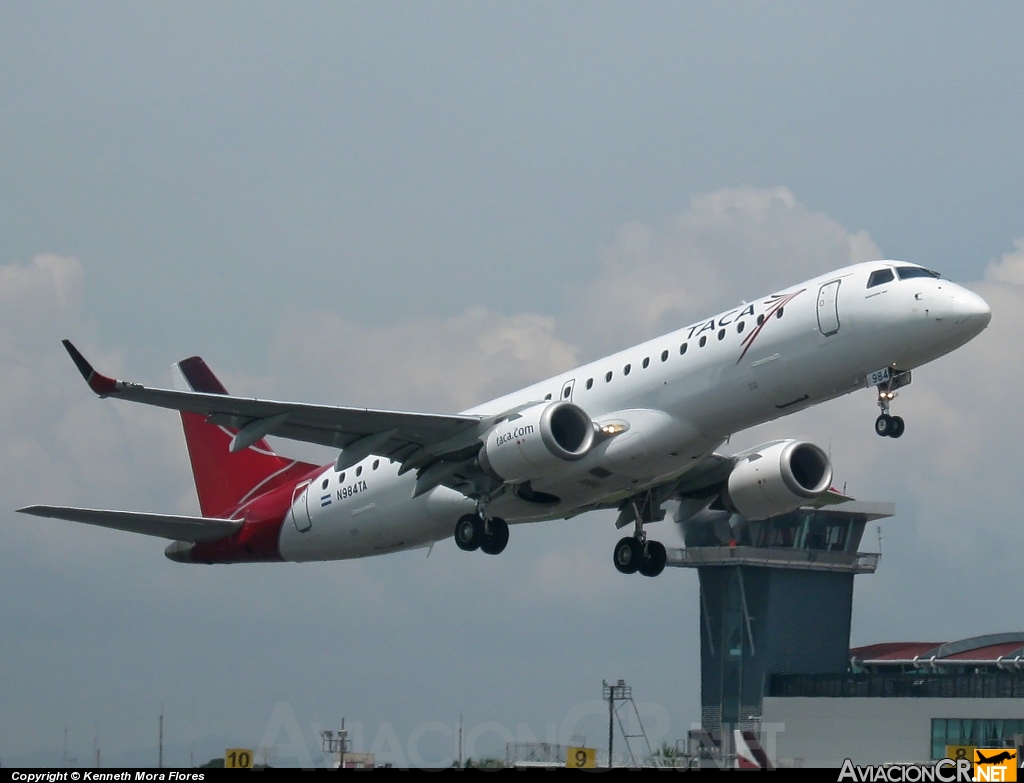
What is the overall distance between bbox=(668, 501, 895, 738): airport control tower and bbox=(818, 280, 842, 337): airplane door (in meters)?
77.5

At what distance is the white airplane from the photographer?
31812 mm

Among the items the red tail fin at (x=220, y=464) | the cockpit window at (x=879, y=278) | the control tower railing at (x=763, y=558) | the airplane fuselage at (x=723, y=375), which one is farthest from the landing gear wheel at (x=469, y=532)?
the control tower railing at (x=763, y=558)

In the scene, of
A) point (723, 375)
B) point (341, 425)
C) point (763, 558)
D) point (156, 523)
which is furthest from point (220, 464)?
point (763, 558)

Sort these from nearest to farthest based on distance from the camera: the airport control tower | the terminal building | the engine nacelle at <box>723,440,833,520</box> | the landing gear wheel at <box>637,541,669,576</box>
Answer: the engine nacelle at <box>723,440,833,520</box>
the landing gear wheel at <box>637,541,669,576</box>
the terminal building
the airport control tower

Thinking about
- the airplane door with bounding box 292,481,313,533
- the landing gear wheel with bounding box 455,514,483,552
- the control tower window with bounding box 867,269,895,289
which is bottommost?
the landing gear wheel with bounding box 455,514,483,552

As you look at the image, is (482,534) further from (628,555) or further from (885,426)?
(885,426)

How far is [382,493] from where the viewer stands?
128 feet

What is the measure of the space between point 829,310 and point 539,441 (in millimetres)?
7062

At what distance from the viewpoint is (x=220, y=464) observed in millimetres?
46031

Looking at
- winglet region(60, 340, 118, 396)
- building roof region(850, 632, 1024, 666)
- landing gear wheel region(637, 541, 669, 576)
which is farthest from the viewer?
building roof region(850, 632, 1024, 666)

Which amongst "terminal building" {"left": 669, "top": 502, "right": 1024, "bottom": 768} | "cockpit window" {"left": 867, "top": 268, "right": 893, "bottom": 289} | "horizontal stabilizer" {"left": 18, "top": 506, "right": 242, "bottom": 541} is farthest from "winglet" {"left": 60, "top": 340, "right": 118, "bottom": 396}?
"terminal building" {"left": 669, "top": 502, "right": 1024, "bottom": 768}

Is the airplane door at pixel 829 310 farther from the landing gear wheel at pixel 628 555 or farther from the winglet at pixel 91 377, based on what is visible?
the winglet at pixel 91 377

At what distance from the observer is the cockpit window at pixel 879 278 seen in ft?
104

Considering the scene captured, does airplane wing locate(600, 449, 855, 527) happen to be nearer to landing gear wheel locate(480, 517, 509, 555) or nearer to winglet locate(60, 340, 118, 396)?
landing gear wheel locate(480, 517, 509, 555)
